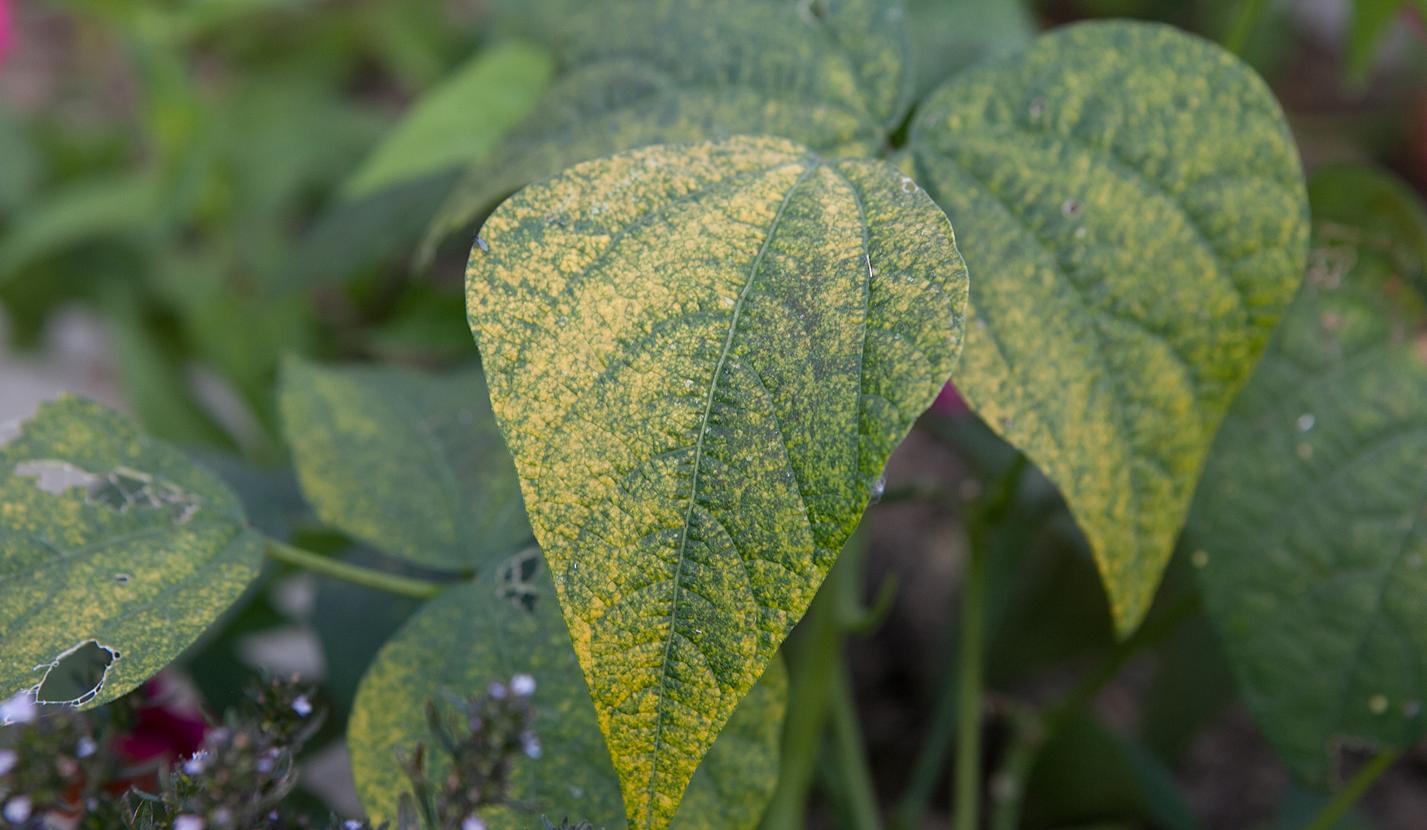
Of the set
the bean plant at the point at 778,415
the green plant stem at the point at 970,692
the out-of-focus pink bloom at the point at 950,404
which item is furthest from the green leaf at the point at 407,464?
the out-of-focus pink bloom at the point at 950,404

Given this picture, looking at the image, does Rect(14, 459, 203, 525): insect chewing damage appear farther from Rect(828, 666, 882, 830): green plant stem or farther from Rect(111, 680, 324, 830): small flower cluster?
Rect(828, 666, 882, 830): green plant stem

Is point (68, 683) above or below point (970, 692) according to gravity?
above

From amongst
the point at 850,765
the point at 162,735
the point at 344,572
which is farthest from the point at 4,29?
the point at 850,765

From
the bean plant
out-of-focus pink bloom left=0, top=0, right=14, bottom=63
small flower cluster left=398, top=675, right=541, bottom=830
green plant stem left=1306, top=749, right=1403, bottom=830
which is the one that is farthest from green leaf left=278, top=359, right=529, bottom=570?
out-of-focus pink bloom left=0, top=0, right=14, bottom=63

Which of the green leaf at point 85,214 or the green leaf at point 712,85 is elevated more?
the green leaf at point 712,85

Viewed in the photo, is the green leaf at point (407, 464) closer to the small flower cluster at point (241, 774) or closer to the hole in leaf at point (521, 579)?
the hole in leaf at point (521, 579)

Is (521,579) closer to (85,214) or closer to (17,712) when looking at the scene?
(17,712)
